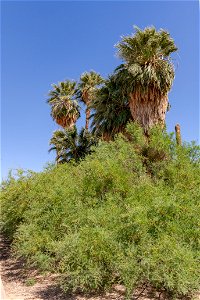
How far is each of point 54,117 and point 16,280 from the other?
75.5 ft

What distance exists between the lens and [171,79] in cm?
1766

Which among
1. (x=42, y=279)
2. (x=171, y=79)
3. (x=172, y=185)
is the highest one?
(x=171, y=79)

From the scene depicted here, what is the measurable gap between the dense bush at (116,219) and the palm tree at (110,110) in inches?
225

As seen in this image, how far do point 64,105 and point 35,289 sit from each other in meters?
23.8

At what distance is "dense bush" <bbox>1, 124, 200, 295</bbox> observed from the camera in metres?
6.48

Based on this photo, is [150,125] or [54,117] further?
[54,117]

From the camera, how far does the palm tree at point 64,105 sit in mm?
30898

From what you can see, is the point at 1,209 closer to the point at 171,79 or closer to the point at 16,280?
the point at 16,280

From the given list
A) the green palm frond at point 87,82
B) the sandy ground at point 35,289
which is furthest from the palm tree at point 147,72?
the green palm frond at point 87,82

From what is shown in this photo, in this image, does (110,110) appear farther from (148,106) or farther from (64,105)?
(64,105)

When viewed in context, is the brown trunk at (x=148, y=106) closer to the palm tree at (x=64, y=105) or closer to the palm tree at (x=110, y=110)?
the palm tree at (x=110, y=110)

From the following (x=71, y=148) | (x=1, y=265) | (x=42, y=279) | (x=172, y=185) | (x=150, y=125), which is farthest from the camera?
(x=71, y=148)

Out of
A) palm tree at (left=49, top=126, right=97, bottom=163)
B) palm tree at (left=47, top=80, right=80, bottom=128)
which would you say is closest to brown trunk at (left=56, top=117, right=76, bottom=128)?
palm tree at (left=47, top=80, right=80, bottom=128)

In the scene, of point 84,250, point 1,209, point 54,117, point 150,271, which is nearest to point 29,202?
point 1,209
